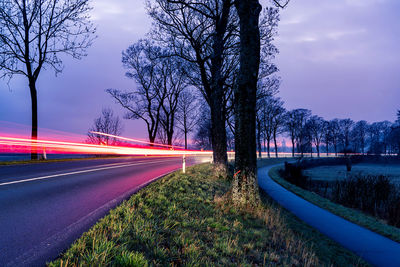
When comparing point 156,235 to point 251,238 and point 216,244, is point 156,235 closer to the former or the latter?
point 216,244

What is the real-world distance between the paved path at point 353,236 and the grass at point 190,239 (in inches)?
26.3

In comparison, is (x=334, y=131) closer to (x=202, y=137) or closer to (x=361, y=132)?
(x=361, y=132)

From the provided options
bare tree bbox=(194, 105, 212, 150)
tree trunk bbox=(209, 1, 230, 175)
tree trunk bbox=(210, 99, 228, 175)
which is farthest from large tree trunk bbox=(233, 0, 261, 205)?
bare tree bbox=(194, 105, 212, 150)

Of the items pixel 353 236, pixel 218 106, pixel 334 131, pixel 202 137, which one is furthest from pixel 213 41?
pixel 334 131

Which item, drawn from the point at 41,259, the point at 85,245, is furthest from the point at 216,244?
the point at 41,259

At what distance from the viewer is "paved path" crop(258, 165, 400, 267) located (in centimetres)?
614

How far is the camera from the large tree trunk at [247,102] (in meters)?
7.36

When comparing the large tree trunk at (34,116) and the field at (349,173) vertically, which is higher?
the large tree trunk at (34,116)

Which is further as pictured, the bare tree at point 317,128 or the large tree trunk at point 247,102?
the bare tree at point 317,128

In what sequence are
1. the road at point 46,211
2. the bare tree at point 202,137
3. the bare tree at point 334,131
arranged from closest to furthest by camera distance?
the road at point 46,211 → the bare tree at point 202,137 → the bare tree at point 334,131

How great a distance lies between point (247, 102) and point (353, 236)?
5784 millimetres

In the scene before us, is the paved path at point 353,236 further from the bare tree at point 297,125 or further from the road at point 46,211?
the bare tree at point 297,125

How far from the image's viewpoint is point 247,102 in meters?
7.38

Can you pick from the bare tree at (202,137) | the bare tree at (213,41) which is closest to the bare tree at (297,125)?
the bare tree at (202,137)
